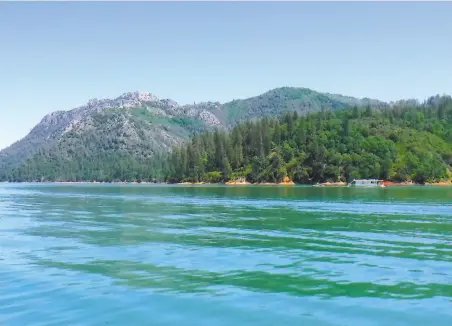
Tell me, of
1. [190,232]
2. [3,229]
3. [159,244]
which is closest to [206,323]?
[159,244]

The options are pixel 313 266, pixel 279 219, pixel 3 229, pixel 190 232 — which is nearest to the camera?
pixel 313 266

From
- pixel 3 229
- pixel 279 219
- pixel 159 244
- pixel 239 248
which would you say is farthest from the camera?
pixel 279 219

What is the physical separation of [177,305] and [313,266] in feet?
38.1

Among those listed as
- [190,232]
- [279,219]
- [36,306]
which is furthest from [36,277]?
[279,219]

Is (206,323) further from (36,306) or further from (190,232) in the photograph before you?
(190,232)

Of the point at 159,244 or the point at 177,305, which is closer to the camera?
the point at 177,305

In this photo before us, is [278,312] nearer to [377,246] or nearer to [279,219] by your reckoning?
[377,246]

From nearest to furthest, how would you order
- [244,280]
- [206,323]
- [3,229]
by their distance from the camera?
[206,323]
[244,280]
[3,229]

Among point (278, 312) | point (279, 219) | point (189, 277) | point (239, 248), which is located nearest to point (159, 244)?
point (239, 248)

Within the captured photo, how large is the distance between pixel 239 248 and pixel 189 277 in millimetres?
10781

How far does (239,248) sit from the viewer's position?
1476 inches

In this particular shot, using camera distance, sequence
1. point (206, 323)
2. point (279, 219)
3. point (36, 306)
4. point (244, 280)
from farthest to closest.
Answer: point (279, 219) → point (244, 280) → point (36, 306) → point (206, 323)

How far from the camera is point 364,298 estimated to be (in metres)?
22.7

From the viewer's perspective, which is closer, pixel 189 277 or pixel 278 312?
pixel 278 312
